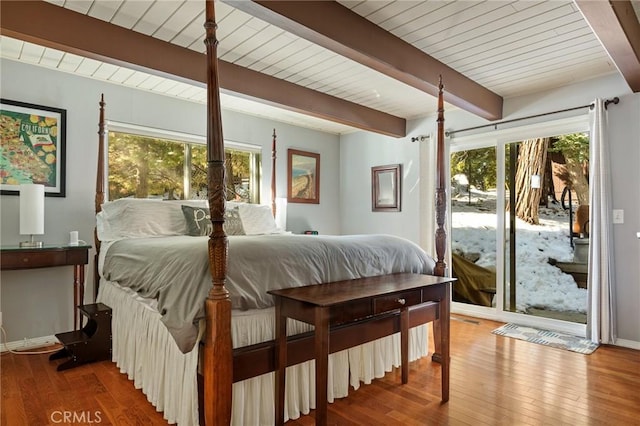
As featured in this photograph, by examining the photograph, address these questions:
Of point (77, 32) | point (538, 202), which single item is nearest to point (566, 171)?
point (538, 202)

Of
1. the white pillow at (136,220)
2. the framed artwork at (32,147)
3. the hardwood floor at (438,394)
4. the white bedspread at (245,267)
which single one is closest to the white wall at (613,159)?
the hardwood floor at (438,394)

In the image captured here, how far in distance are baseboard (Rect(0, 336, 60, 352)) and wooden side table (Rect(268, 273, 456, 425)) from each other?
243 cm

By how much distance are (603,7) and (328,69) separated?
192 cm

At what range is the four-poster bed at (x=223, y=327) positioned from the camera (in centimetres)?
169

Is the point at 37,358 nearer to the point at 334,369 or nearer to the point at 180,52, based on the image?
the point at 334,369

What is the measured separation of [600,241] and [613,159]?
73 centimetres

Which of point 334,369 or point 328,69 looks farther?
point 328,69

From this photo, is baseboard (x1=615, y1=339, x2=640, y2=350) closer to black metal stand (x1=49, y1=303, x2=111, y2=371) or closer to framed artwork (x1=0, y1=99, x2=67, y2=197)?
black metal stand (x1=49, y1=303, x2=111, y2=371)

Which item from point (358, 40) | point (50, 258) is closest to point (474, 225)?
point (358, 40)

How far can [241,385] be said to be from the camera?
6.19 ft

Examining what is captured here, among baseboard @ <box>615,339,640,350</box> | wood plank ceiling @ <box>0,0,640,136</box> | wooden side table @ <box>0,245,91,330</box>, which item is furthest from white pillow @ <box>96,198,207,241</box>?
baseboard @ <box>615,339,640,350</box>

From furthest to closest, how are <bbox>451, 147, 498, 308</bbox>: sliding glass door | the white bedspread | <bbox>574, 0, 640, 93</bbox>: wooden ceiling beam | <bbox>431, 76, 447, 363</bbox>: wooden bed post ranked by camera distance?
<bbox>451, 147, 498, 308</bbox>: sliding glass door → <bbox>431, 76, 447, 363</bbox>: wooden bed post → <bbox>574, 0, 640, 93</bbox>: wooden ceiling beam → the white bedspread

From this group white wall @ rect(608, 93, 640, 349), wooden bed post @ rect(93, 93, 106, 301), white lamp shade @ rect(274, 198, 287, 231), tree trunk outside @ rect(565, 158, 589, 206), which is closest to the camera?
white wall @ rect(608, 93, 640, 349)

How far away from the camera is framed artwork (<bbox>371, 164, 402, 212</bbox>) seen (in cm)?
502
